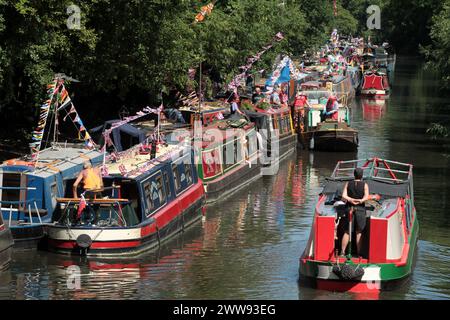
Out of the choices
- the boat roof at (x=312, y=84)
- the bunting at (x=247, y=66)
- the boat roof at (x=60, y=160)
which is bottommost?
the boat roof at (x=60, y=160)

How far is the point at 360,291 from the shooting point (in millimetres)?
20719

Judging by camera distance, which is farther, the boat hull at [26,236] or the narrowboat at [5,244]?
the boat hull at [26,236]

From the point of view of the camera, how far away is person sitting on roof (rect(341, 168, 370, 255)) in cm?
2116

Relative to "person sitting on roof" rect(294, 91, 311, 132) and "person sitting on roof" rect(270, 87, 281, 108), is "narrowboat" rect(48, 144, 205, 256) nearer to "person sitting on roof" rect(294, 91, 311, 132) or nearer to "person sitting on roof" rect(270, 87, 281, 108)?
"person sitting on roof" rect(270, 87, 281, 108)

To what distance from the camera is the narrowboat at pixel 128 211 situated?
78.6 feet

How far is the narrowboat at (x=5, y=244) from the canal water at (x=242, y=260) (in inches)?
12.5

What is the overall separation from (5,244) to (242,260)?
223 inches

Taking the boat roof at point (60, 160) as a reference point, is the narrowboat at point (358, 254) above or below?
below

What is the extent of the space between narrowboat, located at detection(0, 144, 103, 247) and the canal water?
20.7 inches

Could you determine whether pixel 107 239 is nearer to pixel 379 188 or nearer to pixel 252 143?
pixel 379 188

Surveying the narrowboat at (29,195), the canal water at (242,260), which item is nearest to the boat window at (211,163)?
the canal water at (242,260)

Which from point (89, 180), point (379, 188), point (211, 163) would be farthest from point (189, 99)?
point (379, 188)

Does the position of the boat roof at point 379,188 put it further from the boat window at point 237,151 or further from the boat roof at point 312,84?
the boat roof at point 312,84

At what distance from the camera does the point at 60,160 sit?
1070 inches
